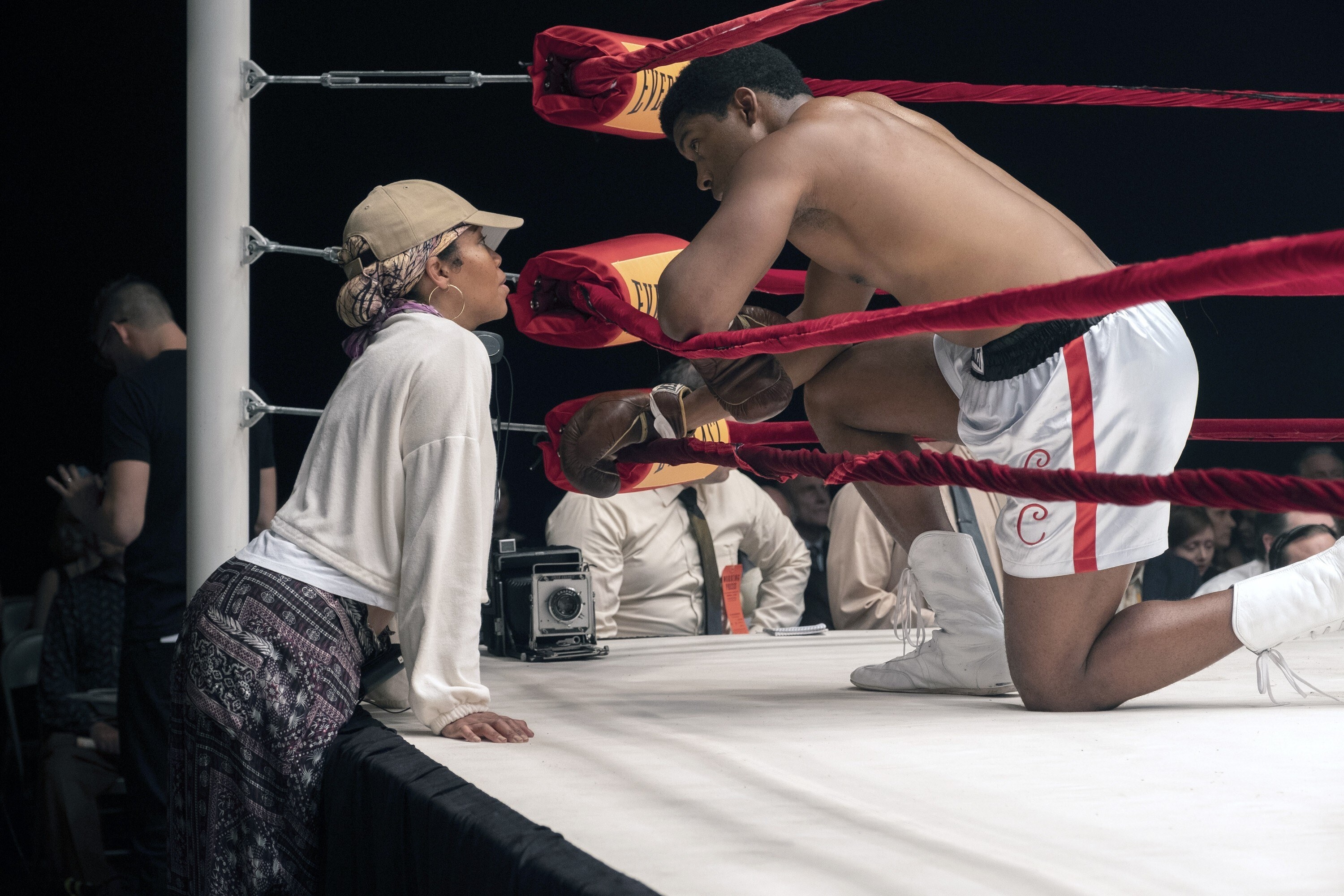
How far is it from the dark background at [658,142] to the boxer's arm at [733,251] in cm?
241

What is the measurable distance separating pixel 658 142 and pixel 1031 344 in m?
2.68

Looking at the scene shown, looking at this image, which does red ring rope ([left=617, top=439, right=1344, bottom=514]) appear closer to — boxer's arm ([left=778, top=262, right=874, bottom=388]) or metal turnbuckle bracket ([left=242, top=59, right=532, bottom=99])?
boxer's arm ([left=778, top=262, right=874, bottom=388])

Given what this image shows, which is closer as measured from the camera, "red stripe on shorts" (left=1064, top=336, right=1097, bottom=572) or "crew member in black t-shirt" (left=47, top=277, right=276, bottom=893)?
"red stripe on shorts" (left=1064, top=336, right=1097, bottom=572)

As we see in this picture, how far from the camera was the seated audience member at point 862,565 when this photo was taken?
8.24ft

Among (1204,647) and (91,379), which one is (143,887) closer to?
(1204,647)

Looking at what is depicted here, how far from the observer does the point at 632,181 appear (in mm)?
3719

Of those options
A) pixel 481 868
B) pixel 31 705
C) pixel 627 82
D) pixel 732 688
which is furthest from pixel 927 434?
pixel 31 705

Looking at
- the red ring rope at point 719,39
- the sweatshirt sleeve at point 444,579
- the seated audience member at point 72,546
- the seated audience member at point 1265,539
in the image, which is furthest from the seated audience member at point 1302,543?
the seated audience member at point 72,546

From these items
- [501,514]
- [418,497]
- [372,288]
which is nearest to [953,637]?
[418,497]

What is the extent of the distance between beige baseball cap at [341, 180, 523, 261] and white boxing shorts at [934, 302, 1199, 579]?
25.0 inches

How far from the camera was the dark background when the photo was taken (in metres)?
3.47

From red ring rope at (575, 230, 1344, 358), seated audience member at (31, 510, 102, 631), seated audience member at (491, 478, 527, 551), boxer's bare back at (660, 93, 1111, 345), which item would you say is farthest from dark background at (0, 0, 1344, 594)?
red ring rope at (575, 230, 1344, 358)

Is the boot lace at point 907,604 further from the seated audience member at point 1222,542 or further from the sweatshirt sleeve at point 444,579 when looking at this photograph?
the seated audience member at point 1222,542

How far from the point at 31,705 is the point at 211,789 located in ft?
9.70
